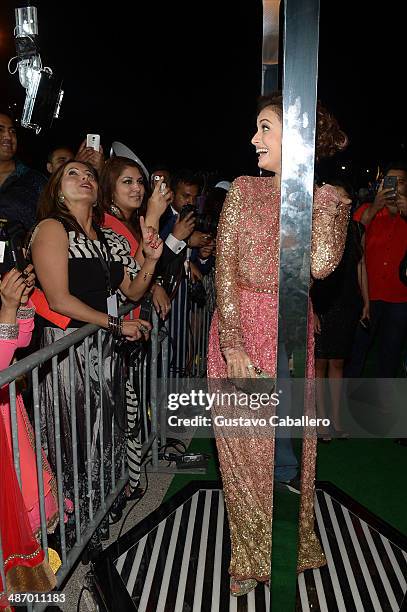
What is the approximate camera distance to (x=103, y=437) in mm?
2654

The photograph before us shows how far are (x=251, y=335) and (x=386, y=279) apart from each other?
2.39 metres

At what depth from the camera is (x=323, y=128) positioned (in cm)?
186

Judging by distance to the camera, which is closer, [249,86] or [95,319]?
[95,319]

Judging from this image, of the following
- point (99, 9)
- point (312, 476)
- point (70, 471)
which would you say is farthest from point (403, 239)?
point (99, 9)

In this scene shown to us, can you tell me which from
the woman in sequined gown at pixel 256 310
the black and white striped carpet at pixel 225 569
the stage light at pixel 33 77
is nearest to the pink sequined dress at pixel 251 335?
the woman in sequined gown at pixel 256 310

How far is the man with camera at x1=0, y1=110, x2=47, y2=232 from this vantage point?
11.4 ft

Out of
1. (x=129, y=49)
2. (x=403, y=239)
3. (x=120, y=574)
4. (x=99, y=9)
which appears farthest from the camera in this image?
(x=129, y=49)

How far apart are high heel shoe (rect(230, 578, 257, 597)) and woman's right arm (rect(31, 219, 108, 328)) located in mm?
1172

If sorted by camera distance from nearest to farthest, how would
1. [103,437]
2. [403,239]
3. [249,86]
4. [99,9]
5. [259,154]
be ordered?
1. [259,154]
2. [103,437]
3. [403,239]
4. [99,9]
5. [249,86]

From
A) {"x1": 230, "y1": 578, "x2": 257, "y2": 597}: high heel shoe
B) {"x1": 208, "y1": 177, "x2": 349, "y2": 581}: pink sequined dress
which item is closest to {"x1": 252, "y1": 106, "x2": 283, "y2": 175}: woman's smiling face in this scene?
{"x1": 208, "y1": 177, "x2": 349, "y2": 581}: pink sequined dress

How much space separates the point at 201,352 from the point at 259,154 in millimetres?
3426

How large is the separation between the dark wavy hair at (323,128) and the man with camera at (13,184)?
2024 mm

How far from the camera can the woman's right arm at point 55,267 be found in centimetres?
232

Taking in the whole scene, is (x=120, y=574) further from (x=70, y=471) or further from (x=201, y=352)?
(x=201, y=352)
